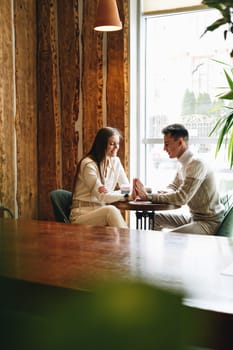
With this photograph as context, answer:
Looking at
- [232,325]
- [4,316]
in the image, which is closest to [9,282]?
[4,316]

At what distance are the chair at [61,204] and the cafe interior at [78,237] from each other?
1.17m

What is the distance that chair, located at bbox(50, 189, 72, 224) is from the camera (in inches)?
154

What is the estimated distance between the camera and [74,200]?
13.6ft

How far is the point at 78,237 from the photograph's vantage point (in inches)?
69.5

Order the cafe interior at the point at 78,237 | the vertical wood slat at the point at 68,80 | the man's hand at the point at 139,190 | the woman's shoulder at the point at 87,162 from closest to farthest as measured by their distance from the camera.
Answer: the cafe interior at the point at 78,237
the man's hand at the point at 139,190
the woman's shoulder at the point at 87,162
the vertical wood slat at the point at 68,80

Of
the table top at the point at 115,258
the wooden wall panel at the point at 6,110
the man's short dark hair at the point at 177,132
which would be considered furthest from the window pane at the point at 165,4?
the table top at the point at 115,258

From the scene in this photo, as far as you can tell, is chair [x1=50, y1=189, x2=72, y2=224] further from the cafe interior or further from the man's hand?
the cafe interior

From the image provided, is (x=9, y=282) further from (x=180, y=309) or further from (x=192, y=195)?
(x=192, y=195)

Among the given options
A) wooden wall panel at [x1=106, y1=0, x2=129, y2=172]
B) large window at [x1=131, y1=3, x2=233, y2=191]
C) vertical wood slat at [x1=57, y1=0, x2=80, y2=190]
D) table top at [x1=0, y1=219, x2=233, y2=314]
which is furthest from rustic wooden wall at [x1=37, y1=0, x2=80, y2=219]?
table top at [x1=0, y1=219, x2=233, y2=314]

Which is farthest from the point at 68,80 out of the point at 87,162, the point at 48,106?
the point at 87,162

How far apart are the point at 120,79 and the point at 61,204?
1.70m

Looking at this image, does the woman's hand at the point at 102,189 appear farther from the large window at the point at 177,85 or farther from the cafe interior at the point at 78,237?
the large window at the point at 177,85

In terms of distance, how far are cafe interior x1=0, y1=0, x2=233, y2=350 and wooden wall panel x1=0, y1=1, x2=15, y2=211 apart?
0.05 feet

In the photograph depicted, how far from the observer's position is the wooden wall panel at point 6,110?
506 cm
